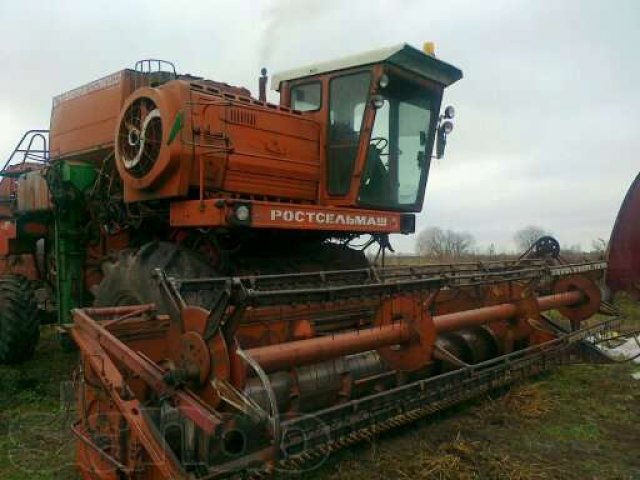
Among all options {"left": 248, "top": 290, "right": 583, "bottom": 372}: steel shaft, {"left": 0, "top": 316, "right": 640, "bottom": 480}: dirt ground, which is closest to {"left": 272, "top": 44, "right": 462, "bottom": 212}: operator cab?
{"left": 248, "top": 290, "right": 583, "bottom": 372}: steel shaft

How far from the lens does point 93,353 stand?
9.19 feet

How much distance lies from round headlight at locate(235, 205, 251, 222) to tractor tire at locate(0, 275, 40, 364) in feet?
9.22

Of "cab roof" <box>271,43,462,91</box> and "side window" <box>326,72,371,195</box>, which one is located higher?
"cab roof" <box>271,43,462,91</box>

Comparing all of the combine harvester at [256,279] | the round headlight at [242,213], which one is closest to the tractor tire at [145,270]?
the combine harvester at [256,279]

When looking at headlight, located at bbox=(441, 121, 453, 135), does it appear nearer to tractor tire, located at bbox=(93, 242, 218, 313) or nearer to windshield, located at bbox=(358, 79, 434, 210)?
windshield, located at bbox=(358, 79, 434, 210)


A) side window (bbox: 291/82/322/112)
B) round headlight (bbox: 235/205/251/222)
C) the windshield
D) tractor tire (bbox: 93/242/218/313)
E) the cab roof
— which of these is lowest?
tractor tire (bbox: 93/242/218/313)

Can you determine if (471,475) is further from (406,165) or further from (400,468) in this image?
(406,165)

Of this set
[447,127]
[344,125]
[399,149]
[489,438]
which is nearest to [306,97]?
[344,125]

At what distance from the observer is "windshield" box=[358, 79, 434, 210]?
5.08m

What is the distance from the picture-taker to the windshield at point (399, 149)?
5.08 m

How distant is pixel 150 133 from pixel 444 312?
8.81ft

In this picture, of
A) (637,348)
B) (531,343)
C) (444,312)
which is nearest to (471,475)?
(444,312)

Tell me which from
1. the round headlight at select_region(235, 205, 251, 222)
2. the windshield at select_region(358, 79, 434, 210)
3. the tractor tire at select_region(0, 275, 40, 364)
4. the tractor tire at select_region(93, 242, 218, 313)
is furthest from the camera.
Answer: the tractor tire at select_region(0, 275, 40, 364)

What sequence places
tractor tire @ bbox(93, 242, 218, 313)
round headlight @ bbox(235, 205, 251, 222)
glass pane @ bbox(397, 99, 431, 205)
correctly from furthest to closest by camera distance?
1. glass pane @ bbox(397, 99, 431, 205)
2. tractor tire @ bbox(93, 242, 218, 313)
3. round headlight @ bbox(235, 205, 251, 222)
